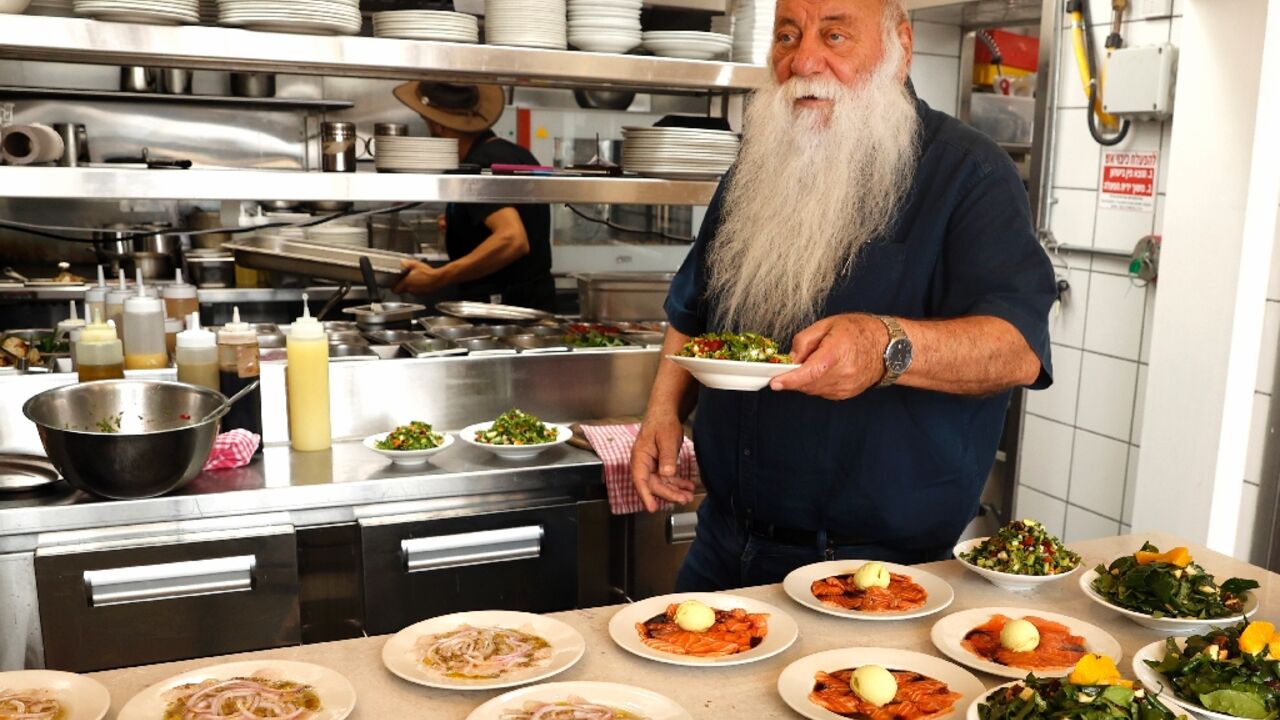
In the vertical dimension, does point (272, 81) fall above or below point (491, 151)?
above

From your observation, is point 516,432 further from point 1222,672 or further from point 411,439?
point 1222,672

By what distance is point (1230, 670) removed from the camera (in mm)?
1426

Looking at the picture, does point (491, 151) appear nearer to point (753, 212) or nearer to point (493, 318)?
point (493, 318)

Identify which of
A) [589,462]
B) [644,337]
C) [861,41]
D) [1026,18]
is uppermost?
[1026,18]

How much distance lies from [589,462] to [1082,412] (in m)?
2.37

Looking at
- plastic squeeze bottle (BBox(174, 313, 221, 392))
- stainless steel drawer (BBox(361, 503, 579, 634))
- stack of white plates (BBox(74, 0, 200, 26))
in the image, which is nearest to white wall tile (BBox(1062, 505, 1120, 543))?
stainless steel drawer (BBox(361, 503, 579, 634))

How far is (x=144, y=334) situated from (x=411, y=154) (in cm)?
91

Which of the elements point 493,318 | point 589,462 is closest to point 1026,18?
point 493,318

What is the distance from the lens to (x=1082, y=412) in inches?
174

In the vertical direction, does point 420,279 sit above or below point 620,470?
above

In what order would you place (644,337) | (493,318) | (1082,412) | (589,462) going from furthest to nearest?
(1082,412), (493,318), (644,337), (589,462)

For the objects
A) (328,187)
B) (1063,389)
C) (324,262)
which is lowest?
(1063,389)

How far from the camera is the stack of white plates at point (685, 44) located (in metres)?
3.41

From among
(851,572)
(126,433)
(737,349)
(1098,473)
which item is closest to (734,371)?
(737,349)
